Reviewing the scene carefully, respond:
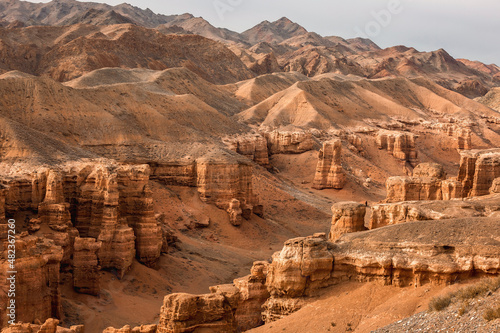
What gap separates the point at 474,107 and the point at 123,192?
297 ft

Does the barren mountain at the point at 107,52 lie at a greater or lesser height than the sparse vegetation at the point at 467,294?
greater

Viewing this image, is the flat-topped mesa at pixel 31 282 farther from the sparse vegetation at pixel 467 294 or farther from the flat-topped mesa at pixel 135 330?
the sparse vegetation at pixel 467 294

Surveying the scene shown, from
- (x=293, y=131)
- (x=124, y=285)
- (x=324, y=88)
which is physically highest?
(x=324, y=88)

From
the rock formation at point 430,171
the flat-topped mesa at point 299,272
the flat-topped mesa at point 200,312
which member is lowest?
the flat-topped mesa at point 200,312

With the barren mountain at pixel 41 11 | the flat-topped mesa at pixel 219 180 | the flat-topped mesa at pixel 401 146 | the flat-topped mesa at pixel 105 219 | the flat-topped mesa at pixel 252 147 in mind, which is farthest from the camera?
the barren mountain at pixel 41 11

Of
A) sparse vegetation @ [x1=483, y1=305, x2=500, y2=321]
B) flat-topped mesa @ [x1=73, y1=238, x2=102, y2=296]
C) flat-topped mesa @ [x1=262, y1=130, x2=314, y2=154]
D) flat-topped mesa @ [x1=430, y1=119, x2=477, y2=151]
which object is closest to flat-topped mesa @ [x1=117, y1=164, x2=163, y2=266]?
flat-topped mesa @ [x1=73, y1=238, x2=102, y2=296]

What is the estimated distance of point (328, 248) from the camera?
1867cm

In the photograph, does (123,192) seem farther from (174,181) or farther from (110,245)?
(174,181)

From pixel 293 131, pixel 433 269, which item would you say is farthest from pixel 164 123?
pixel 433 269

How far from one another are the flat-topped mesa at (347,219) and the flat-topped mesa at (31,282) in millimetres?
11007

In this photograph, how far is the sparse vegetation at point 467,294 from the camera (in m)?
14.8

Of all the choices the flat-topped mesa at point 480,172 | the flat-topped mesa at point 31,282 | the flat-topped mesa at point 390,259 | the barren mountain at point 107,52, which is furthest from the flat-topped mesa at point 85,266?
the barren mountain at point 107,52

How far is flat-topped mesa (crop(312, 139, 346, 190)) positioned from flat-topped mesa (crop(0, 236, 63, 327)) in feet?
140

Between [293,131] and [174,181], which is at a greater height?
[293,131]
